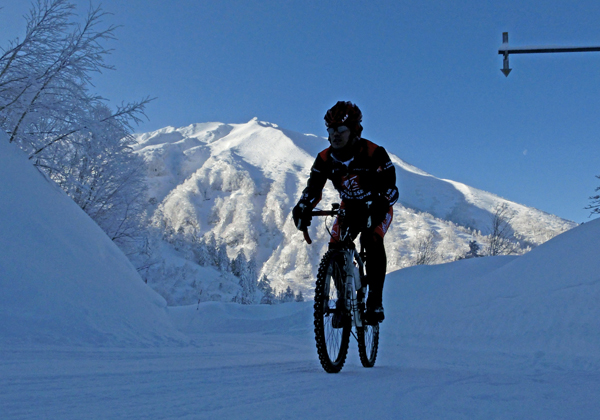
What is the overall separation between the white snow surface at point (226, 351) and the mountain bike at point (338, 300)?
201mm

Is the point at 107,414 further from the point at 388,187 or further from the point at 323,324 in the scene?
the point at 388,187

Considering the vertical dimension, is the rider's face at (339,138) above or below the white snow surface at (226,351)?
above

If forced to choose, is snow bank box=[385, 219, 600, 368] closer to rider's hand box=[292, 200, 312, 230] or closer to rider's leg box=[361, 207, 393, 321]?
rider's leg box=[361, 207, 393, 321]

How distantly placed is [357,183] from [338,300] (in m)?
1.02

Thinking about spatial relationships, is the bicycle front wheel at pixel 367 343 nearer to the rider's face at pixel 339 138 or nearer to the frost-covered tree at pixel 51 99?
the rider's face at pixel 339 138

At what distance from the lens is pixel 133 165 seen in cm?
1609

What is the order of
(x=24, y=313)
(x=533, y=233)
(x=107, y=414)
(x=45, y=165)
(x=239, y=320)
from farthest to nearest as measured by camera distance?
(x=533, y=233), (x=239, y=320), (x=45, y=165), (x=24, y=313), (x=107, y=414)

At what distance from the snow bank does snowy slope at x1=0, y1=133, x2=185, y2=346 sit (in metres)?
5.75

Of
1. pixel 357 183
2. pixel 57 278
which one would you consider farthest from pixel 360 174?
pixel 57 278

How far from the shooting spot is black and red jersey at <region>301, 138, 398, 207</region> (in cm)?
361

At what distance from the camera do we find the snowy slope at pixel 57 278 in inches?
153

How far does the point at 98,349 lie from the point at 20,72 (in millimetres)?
5937

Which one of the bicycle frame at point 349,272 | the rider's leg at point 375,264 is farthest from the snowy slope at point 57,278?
the rider's leg at point 375,264

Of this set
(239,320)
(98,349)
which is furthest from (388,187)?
(239,320)
